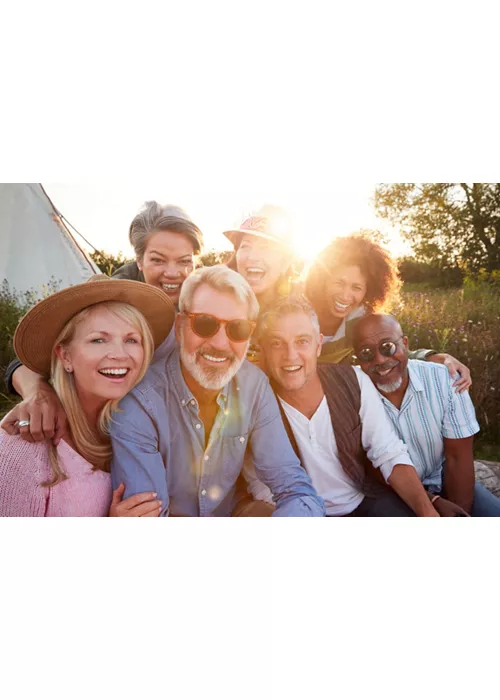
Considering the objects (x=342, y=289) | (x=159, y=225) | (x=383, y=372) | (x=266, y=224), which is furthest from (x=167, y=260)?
(x=383, y=372)

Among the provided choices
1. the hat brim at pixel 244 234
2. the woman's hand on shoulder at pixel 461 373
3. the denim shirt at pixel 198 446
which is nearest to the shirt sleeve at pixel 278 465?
the denim shirt at pixel 198 446

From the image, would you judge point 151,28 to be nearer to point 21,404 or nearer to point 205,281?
point 205,281

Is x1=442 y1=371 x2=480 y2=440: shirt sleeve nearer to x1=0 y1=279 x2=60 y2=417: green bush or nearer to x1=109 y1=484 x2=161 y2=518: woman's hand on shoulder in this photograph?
x1=109 y1=484 x2=161 y2=518: woman's hand on shoulder

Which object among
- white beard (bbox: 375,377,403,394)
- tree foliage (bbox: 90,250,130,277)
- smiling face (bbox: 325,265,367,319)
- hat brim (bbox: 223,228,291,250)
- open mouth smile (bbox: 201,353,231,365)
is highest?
hat brim (bbox: 223,228,291,250)

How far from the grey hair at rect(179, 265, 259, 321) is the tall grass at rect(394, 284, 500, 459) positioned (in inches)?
37.0

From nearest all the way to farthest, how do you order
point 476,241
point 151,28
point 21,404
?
point 21,404
point 151,28
point 476,241

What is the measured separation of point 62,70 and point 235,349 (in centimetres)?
182

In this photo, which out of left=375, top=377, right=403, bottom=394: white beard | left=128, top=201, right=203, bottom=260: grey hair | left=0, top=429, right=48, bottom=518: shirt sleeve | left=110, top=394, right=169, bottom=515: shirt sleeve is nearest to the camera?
left=0, top=429, right=48, bottom=518: shirt sleeve

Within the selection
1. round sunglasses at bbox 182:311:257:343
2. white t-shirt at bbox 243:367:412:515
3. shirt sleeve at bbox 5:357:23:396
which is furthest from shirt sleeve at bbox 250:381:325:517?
shirt sleeve at bbox 5:357:23:396

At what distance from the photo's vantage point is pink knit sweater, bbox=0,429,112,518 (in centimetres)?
229

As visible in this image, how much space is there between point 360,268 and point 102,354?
1545mm

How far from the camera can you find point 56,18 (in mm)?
2502
